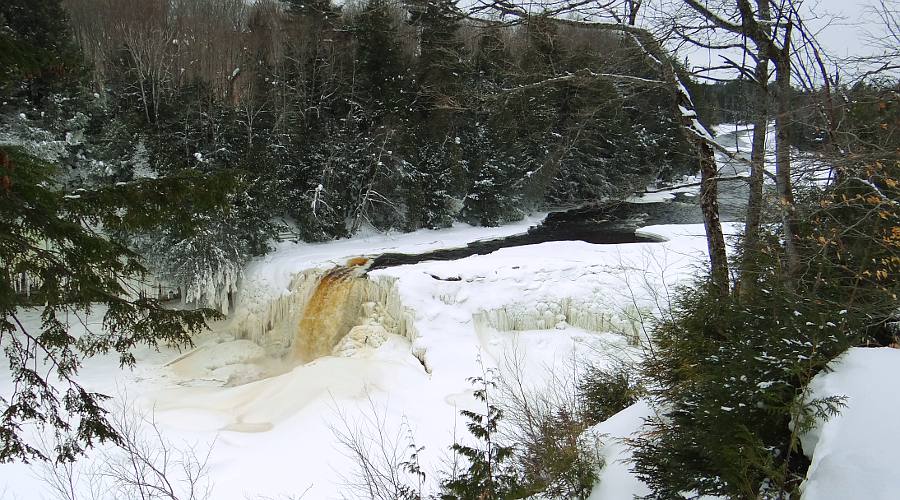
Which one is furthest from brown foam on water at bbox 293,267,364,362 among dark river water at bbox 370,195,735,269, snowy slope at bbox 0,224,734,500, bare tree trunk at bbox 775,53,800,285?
bare tree trunk at bbox 775,53,800,285

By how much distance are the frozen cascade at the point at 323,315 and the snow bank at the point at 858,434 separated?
8.04 metres

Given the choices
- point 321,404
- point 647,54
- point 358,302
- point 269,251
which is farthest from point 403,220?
point 647,54

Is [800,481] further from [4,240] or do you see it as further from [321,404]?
[321,404]

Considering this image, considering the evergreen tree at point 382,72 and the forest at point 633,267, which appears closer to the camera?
the forest at point 633,267

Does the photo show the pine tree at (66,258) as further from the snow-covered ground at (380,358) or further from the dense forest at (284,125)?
the dense forest at (284,125)

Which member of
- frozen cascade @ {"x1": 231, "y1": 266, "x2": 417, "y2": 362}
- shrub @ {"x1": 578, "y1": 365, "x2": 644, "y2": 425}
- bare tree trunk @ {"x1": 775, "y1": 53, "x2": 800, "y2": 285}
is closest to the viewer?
bare tree trunk @ {"x1": 775, "y1": 53, "x2": 800, "y2": 285}

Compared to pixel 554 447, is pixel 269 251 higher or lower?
higher

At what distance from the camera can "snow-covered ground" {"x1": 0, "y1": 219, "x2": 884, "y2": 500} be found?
650 centimetres

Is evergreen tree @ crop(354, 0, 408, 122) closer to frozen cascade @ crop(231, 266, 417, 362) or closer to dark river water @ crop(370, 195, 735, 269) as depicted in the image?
dark river water @ crop(370, 195, 735, 269)

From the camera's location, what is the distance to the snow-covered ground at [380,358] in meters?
6.50

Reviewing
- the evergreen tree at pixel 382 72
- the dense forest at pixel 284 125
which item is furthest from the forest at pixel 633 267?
the evergreen tree at pixel 382 72

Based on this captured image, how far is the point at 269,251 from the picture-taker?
1489 centimetres

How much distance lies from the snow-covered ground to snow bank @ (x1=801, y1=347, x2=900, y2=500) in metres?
1.94

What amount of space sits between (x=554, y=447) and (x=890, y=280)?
9.58ft
